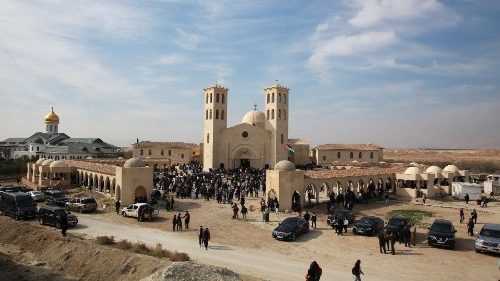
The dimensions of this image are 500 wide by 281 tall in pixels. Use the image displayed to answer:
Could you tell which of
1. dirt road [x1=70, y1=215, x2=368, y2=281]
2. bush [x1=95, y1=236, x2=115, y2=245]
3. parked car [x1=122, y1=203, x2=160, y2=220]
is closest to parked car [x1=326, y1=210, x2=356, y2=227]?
dirt road [x1=70, y1=215, x2=368, y2=281]

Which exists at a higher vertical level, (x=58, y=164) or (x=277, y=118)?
(x=277, y=118)

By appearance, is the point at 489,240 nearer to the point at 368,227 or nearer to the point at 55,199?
the point at 368,227

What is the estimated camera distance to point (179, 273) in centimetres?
1429

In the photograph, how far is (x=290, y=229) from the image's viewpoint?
20453mm

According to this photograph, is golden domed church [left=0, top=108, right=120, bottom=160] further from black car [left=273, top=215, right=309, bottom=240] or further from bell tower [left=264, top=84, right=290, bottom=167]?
black car [left=273, top=215, right=309, bottom=240]

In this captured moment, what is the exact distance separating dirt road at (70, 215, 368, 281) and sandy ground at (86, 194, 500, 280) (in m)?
0.52

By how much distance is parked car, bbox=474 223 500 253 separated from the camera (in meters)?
18.2

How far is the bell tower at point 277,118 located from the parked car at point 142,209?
2959cm

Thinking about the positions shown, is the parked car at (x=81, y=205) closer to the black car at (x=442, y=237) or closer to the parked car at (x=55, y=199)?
the parked car at (x=55, y=199)

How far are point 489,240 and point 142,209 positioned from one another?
18.3 metres

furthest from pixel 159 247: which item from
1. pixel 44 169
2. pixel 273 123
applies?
pixel 273 123

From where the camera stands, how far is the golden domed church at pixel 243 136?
2090 inches

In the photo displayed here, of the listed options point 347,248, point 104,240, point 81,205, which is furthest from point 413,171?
point 104,240

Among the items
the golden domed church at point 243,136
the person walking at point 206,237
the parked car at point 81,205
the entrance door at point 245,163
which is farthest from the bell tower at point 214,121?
the person walking at point 206,237
